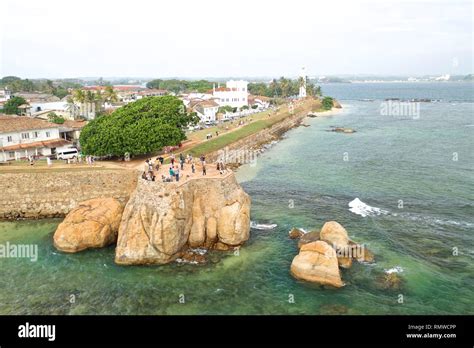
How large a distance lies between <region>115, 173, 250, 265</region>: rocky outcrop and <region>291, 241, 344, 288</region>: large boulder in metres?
6.42

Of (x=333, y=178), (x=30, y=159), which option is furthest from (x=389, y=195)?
(x=30, y=159)

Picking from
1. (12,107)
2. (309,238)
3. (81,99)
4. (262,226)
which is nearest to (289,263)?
(309,238)

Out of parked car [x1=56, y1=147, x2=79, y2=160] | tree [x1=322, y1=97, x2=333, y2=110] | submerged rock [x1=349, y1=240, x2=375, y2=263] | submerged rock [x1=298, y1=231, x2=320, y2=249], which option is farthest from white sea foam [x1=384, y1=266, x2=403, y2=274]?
tree [x1=322, y1=97, x2=333, y2=110]

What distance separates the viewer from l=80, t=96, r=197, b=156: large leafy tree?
161ft

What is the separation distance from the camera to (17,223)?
39.4 m

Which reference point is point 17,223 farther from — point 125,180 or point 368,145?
point 368,145

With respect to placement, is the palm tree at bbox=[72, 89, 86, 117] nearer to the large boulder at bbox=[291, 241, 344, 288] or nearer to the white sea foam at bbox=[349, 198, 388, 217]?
the white sea foam at bbox=[349, 198, 388, 217]

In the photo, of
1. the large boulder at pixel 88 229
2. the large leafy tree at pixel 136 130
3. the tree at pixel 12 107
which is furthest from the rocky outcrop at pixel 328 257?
the tree at pixel 12 107

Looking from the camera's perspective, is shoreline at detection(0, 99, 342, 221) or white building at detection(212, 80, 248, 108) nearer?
shoreline at detection(0, 99, 342, 221)

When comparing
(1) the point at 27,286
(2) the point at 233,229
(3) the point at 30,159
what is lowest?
(1) the point at 27,286

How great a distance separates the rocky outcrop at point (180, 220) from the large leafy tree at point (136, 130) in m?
17.1

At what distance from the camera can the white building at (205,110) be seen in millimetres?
97781

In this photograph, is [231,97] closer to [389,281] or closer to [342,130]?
[342,130]

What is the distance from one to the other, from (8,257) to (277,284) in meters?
21.1
